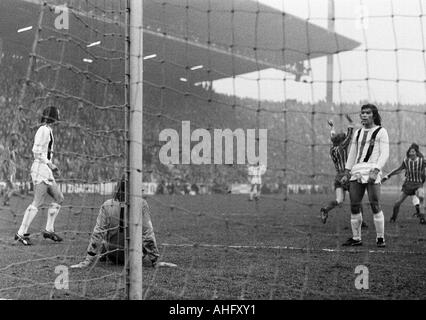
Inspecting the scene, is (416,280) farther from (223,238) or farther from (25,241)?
(25,241)

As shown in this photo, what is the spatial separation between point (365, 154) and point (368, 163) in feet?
0.36

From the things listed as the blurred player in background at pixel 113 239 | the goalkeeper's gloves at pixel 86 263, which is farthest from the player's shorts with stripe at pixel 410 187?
the goalkeeper's gloves at pixel 86 263

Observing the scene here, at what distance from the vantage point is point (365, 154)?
6.28m

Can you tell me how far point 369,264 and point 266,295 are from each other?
1.60m

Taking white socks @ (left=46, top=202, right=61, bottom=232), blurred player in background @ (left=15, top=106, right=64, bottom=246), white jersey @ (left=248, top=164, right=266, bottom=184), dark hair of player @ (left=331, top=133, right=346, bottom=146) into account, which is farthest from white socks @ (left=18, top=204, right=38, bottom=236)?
dark hair of player @ (left=331, top=133, right=346, bottom=146)

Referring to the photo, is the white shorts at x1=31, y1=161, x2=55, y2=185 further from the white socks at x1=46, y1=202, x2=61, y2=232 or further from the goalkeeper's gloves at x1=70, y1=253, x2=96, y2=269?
the goalkeeper's gloves at x1=70, y1=253, x2=96, y2=269

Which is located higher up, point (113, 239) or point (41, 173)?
point (41, 173)

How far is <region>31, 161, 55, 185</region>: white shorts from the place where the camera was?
650 cm

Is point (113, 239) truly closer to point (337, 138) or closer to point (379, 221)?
point (379, 221)

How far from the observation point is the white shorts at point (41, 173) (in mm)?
6500

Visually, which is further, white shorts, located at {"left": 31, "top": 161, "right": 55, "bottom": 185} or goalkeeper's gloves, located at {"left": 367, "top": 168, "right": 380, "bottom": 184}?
white shorts, located at {"left": 31, "top": 161, "right": 55, "bottom": 185}

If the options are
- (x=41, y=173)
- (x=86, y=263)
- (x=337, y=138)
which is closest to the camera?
(x=86, y=263)

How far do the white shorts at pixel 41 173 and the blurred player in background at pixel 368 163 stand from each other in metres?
3.45

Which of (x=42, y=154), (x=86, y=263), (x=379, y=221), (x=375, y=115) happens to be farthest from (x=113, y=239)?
(x=375, y=115)
